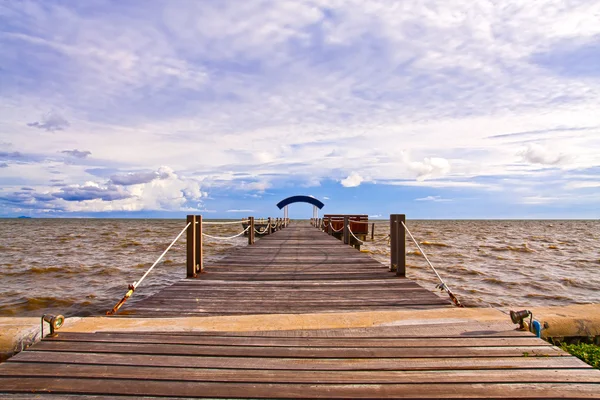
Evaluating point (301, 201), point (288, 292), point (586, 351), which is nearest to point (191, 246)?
point (288, 292)

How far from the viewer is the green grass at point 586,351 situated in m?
3.20

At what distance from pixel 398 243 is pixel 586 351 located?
313 cm

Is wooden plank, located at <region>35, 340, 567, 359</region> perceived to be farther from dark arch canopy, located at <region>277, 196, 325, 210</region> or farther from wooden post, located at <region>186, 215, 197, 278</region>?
dark arch canopy, located at <region>277, 196, 325, 210</region>

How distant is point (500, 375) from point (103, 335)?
2.82 m

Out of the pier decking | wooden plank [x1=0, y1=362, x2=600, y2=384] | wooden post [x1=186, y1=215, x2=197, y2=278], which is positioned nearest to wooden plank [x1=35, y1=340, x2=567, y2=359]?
wooden plank [x1=0, y1=362, x2=600, y2=384]

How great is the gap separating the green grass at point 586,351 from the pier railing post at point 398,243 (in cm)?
280

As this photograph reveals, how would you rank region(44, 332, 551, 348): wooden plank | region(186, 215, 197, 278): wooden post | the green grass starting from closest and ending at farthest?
region(44, 332, 551, 348): wooden plank
the green grass
region(186, 215, 197, 278): wooden post

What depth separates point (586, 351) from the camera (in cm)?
335

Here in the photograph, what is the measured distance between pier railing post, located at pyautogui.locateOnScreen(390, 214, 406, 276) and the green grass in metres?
2.80

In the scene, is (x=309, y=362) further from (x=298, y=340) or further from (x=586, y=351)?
(x=586, y=351)

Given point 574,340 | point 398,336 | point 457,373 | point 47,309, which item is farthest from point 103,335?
point 47,309

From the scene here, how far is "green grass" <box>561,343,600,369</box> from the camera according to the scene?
10.5 feet

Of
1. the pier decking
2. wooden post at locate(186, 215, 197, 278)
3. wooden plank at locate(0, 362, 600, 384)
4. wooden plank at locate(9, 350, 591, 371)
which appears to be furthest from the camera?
wooden post at locate(186, 215, 197, 278)

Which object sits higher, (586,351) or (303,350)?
(303,350)
